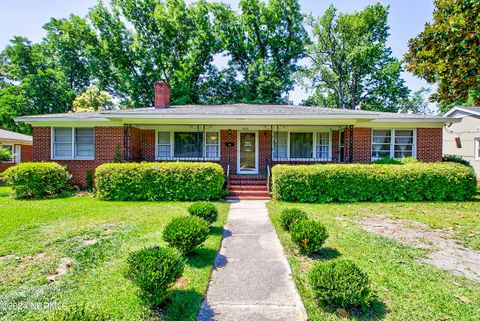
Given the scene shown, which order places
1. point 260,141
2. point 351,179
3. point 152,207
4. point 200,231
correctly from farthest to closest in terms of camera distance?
point 260,141 → point 351,179 → point 152,207 → point 200,231

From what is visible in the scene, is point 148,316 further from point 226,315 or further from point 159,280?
point 226,315

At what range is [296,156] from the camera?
13.3 m

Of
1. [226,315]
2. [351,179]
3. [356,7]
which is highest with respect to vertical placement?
[356,7]

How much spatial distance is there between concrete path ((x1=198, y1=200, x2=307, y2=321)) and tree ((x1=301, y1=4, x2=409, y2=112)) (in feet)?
84.3

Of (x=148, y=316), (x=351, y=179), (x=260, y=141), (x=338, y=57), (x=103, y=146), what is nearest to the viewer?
(x=148, y=316)

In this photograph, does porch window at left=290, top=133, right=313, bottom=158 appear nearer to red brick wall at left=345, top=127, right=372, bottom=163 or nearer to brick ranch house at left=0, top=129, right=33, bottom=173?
red brick wall at left=345, top=127, right=372, bottom=163

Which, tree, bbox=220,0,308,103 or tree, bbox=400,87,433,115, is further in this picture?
tree, bbox=400,87,433,115

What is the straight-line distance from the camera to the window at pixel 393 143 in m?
12.5

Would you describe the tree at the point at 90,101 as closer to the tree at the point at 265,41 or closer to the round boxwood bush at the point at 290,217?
the tree at the point at 265,41

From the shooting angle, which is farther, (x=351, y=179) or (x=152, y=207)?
(x=351, y=179)

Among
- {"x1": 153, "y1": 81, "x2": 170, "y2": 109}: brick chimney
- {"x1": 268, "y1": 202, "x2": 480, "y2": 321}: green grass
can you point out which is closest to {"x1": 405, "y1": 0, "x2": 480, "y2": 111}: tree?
{"x1": 268, "y1": 202, "x2": 480, "y2": 321}: green grass

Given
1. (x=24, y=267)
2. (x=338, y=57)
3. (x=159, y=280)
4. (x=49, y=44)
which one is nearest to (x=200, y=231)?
(x=159, y=280)

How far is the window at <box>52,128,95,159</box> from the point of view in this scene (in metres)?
12.1

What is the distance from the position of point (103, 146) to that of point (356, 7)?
94.8 feet
